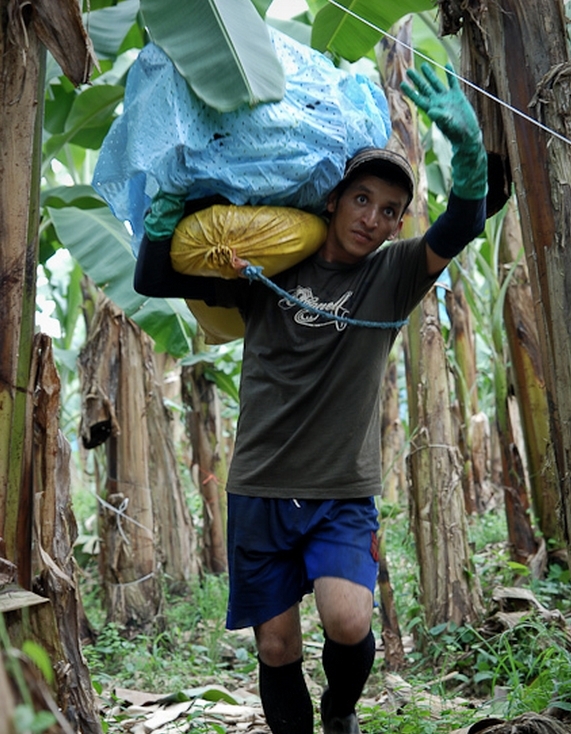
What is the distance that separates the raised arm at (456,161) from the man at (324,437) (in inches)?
0.5

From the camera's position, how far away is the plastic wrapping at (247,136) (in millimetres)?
2430

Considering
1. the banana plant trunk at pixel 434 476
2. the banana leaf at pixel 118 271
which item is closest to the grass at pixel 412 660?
the banana plant trunk at pixel 434 476

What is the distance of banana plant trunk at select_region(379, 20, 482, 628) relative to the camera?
4109mm

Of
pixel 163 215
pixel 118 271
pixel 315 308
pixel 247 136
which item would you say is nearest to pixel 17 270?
pixel 163 215

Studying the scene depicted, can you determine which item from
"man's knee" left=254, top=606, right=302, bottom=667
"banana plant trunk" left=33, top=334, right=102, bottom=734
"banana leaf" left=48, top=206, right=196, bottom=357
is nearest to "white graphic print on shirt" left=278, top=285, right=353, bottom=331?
"banana plant trunk" left=33, top=334, right=102, bottom=734

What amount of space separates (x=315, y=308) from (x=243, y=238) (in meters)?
0.29

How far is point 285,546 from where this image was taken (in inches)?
101

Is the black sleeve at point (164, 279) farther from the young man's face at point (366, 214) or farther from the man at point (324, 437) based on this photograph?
the young man's face at point (366, 214)

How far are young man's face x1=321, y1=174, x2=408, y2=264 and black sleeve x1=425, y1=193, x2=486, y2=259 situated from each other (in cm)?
17

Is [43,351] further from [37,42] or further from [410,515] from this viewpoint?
[410,515]

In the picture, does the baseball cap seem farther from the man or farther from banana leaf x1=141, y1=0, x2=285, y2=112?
banana leaf x1=141, y1=0, x2=285, y2=112

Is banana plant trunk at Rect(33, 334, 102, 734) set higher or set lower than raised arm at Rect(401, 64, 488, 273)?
lower

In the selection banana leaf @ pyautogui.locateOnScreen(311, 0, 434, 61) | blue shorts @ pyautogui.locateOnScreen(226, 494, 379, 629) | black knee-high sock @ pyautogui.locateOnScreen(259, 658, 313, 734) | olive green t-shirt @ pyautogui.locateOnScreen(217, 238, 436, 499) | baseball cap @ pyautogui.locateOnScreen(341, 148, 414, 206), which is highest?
banana leaf @ pyautogui.locateOnScreen(311, 0, 434, 61)

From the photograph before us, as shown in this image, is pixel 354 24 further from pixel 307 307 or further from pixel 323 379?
pixel 323 379
